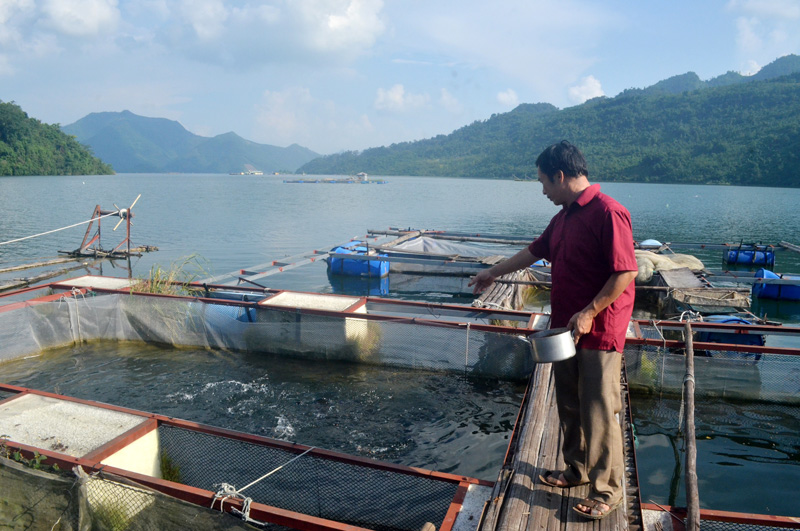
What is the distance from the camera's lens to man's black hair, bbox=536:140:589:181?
3.22 metres

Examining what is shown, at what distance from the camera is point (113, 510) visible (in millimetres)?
3602

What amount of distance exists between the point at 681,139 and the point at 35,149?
411 feet

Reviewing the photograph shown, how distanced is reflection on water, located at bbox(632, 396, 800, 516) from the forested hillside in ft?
282

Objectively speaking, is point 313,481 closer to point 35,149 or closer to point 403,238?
point 403,238

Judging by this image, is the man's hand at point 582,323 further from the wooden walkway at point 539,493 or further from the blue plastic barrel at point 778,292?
the blue plastic barrel at point 778,292

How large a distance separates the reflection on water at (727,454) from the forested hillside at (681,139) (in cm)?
8581

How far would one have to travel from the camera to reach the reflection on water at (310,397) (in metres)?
6.18

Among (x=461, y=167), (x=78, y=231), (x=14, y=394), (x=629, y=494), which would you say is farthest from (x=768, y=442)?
(x=461, y=167)

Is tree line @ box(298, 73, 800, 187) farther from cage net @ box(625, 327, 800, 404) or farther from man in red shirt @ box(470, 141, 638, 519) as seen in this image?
man in red shirt @ box(470, 141, 638, 519)

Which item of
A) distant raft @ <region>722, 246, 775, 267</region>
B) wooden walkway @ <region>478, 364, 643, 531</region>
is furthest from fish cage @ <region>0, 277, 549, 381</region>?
distant raft @ <region>722, 246, 775, 267</region>

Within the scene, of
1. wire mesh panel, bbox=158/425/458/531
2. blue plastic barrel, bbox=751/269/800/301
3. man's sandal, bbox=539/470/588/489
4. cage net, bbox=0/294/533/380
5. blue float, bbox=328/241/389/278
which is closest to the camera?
man's sandal, bbox=539/470/588/489

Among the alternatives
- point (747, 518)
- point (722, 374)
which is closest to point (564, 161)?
point (747, 518)

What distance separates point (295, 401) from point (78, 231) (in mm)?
26310

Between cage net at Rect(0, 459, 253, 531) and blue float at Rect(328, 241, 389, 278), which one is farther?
blue float at Rect(328, 241, 389, 278)
